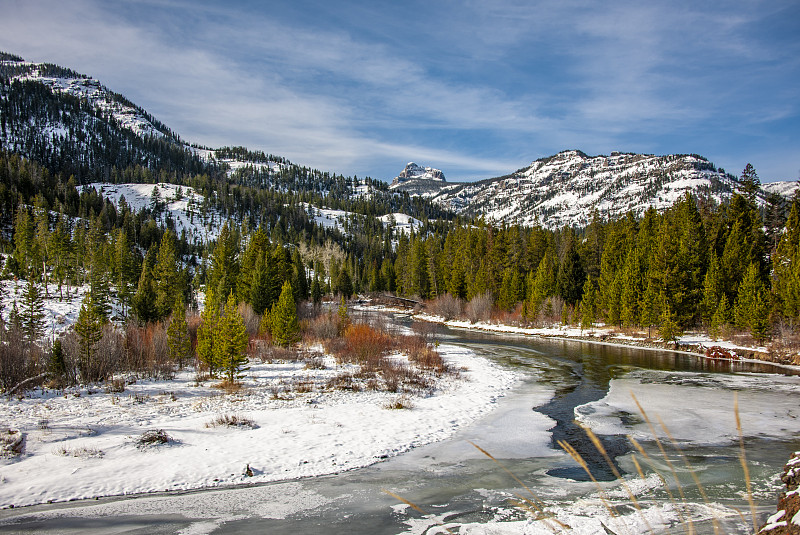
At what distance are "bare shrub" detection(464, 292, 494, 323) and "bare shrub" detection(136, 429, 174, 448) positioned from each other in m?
51.5

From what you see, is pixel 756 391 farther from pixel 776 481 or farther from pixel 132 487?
pixel 132 487

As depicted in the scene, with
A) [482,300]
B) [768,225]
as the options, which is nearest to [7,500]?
[482,300]

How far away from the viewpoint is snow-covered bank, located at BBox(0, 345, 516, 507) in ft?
34.4

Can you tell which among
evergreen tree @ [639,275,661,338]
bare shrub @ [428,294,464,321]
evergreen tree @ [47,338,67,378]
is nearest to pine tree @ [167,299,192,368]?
evergreen tree @ [47,338,67,378]

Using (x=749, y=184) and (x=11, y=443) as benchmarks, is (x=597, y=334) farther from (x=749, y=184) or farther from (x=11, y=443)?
(x=11, y=443)

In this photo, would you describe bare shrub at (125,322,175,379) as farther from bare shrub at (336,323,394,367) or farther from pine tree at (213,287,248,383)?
bare shrub at (336,323,394,367)

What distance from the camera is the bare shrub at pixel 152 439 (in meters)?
12.3

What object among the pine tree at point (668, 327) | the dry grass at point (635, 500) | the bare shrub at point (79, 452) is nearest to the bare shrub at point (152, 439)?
the bare shrub at point (79, 452)

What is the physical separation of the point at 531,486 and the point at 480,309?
170 feet

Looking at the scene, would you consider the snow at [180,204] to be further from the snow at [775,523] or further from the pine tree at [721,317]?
the snow at [775,523]

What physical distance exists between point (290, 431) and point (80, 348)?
11.4 meters

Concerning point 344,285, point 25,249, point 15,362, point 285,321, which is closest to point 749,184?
point 285,321

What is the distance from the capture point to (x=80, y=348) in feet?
63.0

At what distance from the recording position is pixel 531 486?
411 inches
